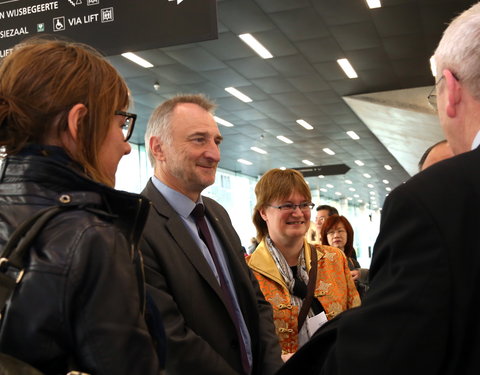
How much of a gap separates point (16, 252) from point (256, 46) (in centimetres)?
835

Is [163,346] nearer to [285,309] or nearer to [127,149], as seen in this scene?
[127,149]

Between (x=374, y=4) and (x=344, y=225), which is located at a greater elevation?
(x=374, y=4)

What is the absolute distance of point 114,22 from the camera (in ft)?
12.9

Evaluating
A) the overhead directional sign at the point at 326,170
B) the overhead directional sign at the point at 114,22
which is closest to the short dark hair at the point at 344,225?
the overhead directional sign at the point at 114,22

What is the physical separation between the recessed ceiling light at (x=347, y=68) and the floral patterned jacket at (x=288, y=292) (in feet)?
24.9

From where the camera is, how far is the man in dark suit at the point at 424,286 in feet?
3.34

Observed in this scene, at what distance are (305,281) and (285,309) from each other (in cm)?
24

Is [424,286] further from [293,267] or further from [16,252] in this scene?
[293,267]

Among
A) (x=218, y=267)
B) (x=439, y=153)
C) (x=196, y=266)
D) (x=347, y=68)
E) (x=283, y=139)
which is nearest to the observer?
(x=196, y=266)

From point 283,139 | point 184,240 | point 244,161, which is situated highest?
point 283,139

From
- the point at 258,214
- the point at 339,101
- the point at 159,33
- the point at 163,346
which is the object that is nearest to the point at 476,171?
the point at 163,346

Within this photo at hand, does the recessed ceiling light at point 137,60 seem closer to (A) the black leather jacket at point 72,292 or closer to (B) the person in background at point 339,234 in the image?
(B) the person in background at point 339,234

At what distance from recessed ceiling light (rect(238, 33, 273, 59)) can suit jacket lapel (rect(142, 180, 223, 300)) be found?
6.71 meters

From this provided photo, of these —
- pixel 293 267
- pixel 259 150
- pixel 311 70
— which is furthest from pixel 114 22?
pixel 259 150
